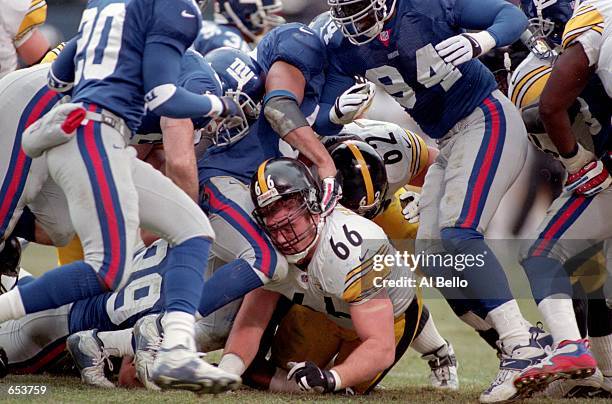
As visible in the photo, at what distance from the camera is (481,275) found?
4.20m

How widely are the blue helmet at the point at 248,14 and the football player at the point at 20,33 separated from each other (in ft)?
6.03

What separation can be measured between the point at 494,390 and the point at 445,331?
107 inches

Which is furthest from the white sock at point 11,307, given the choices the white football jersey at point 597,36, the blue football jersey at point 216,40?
the blue football jersey at point 216,40

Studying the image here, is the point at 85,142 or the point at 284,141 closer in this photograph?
the point at 85,142

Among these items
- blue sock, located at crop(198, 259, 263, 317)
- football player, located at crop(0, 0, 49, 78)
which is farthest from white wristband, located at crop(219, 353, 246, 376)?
football player, located at crop(0, 0, 49, 78)

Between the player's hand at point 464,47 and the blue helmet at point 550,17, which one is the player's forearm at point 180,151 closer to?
the player's hand at point 464,47

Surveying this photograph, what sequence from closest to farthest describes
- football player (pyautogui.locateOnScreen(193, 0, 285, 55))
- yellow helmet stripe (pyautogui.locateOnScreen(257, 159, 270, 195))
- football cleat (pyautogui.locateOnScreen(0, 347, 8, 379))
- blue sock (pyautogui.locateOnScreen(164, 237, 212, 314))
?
blue sock (pyautogui.locateOnScreen(164, 237, 212, 314)) < yellow helmet stripe (pyautogui.locateOnScreen(257, 159, 270, 195)) < football cleat (pyautogui.locateOnScreen(0, 347, 8, 379)) < football player (pyautogui.locateOnScreen(193, 0, 285, 55))

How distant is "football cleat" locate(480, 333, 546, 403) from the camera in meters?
3.96

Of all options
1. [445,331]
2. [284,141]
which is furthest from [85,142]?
[445,331]

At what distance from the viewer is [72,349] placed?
170 inches

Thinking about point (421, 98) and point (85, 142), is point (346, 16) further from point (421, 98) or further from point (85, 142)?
point (85, 142)

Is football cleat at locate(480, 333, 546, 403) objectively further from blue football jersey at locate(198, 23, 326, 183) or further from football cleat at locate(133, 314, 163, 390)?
blue football jersey at locate(198, 23, 326, 183)

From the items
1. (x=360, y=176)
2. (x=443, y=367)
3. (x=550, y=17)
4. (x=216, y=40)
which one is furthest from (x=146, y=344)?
(x=216, y=40)

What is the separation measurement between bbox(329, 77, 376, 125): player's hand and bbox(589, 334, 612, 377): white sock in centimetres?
137
